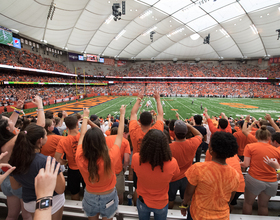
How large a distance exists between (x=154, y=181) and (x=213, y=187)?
2.43 ft

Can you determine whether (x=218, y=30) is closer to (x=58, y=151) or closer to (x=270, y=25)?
(x=270, y=25)

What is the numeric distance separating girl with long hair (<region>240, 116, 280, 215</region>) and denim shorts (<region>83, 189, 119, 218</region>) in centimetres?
269

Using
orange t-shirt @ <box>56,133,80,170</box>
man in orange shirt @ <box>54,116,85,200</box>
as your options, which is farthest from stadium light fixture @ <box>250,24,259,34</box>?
orange t-shirt @ <box>56,133,80,170</box>

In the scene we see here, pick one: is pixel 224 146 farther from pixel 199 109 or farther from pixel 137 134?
pixel 199 109

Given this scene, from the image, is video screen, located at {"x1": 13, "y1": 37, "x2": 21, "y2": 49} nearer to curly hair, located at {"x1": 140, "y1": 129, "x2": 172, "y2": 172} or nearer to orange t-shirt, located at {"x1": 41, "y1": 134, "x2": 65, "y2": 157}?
orange t-shirt, located at {"x1": 41, "y1": 134, "x2": 65, "y2": 157}

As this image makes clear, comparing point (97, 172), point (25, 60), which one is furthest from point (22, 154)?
point (25, 60)

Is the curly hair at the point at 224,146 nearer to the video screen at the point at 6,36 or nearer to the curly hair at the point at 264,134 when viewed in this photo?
the curly hair at the point at 264,134

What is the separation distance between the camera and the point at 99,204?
2047mm

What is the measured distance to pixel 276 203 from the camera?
11.5ft

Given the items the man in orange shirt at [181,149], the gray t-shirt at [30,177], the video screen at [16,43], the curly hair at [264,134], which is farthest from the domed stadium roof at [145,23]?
the curly hair at [264,134]

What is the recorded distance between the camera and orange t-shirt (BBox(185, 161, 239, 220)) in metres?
1.76

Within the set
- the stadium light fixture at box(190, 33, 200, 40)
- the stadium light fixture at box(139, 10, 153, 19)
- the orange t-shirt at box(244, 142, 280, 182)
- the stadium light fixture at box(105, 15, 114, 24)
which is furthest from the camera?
the stadium light fixture at box(190, 33, 200, 40)

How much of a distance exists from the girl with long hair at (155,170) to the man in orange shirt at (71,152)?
5.38ft

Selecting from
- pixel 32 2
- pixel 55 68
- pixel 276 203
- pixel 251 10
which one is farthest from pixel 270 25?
pixel 55 68
